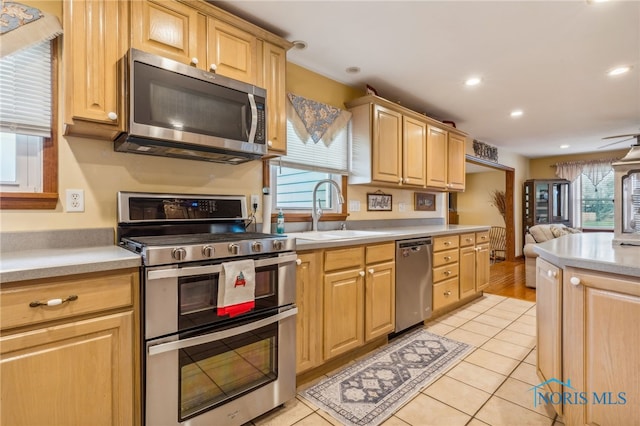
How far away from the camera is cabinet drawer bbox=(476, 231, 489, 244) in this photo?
12.3 feet

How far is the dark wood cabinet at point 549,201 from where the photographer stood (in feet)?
22.3

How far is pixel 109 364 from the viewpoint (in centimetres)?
125

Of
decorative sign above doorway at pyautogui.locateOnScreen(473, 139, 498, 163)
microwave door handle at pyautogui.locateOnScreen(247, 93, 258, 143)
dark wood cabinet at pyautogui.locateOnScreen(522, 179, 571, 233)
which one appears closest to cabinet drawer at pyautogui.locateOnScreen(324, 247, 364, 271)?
microwave door handle at pyautogui.locateOnScreen(247, 93, 258, 143)

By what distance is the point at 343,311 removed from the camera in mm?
2166

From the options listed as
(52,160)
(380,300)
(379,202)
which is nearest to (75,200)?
(52,160)

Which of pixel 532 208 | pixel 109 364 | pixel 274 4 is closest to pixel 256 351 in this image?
pixel 109 364

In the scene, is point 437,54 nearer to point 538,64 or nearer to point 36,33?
point 538,64

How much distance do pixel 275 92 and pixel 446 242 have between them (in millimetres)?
2220

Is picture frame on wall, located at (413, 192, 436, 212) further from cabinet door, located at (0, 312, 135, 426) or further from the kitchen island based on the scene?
cabinet door, located at (0, 312, 135, 426)

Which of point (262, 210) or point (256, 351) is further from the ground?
point (262, 210)

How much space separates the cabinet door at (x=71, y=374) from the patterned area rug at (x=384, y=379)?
3.49ft

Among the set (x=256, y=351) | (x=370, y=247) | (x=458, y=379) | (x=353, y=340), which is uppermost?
(x=370, y=247)

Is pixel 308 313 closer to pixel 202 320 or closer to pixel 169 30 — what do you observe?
pixel 202 320

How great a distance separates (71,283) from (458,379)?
2.23 m
